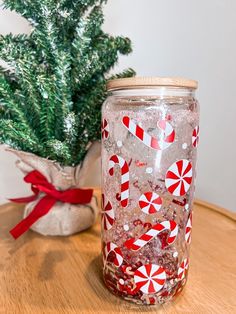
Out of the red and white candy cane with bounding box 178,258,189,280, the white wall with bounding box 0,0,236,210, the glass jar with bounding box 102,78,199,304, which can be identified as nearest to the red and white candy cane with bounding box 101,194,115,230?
the glass jar with bounding box 102,78,199,304

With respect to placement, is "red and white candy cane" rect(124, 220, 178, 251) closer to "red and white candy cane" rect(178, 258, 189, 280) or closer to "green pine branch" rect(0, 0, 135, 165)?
"red and white candy cane" rect(178, 258, 189, 280)

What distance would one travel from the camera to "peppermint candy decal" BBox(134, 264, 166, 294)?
0.36m

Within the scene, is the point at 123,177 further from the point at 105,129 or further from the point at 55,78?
the point at 55,78

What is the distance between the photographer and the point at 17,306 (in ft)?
1.20

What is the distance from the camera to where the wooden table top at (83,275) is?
0.37m

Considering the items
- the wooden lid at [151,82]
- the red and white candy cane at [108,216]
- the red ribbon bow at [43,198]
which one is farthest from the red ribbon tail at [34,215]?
the wooden lid at [151,82]

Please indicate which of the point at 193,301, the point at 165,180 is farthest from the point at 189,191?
the point at 193,301

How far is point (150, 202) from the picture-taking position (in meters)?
0.35

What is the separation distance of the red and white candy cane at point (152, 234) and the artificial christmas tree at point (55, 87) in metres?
0.17

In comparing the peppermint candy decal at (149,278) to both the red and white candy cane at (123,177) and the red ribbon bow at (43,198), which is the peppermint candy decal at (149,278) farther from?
the red ribbon bow at (43,198)

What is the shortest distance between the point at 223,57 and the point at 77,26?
43cm

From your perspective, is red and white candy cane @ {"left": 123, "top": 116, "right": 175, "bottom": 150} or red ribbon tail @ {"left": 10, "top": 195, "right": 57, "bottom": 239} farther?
red ribbon tail @ {"left": 10, "top": 195, "right": 57, "bottom": 239}

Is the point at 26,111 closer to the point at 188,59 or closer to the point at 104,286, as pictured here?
the point at 104,286

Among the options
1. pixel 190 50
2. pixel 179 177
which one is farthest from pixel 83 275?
pixel 190 50
